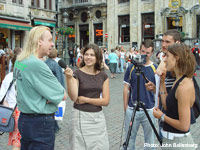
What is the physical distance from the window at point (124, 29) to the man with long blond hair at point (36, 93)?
27.1 metres

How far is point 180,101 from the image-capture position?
237 centimetres

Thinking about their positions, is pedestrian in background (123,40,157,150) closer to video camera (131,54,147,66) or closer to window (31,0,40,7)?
video camera (131,54,147,66)

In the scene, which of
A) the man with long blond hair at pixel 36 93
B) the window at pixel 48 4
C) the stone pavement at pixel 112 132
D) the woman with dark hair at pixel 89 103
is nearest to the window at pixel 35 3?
the window at pixel 48 4

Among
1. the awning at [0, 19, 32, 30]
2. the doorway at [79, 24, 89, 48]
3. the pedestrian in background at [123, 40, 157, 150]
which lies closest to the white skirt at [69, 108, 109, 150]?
the pedestrian in background at [123, 40, 157, 150]

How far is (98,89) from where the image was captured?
332 cm

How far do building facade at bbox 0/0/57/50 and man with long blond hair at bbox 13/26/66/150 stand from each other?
21465 mm

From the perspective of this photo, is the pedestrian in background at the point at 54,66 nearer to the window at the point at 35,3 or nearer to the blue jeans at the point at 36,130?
the blue jeans at the point at 36,130

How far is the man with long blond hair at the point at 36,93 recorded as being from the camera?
2514 millimetres

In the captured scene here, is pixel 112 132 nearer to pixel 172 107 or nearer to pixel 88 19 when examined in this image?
pixel 172 107

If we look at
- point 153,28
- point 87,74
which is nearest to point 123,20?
point 153,28

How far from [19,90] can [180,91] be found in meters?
1.56

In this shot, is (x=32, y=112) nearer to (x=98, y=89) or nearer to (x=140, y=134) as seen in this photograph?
(x=98, y=89)

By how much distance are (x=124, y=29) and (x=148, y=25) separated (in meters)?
3.19

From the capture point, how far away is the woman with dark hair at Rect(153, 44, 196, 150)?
7.79ft
